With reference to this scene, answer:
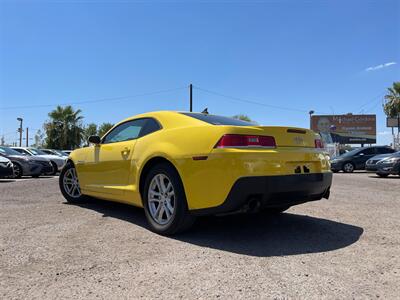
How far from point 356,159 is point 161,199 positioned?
62.3 feet

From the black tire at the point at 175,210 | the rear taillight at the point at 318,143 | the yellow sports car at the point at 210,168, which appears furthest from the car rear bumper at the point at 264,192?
the rear taillight at the point at 318,143

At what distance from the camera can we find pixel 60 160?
61.6ft

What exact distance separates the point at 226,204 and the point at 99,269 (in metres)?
1.29

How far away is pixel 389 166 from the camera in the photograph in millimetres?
14711

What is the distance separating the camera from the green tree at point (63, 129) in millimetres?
48125

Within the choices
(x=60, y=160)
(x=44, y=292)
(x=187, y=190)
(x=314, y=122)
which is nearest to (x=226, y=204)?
(x=187, y=190)

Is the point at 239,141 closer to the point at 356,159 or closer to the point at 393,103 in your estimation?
the point at 356,159

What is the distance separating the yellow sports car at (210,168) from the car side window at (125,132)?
2 centimetres

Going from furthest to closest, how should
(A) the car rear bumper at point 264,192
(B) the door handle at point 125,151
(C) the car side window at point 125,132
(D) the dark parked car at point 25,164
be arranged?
(D) the dark parked car at point 25,164 < (C) the car side window at point 125,132 < (B) the door handle at point 125,151 < (A) the car rear bumper at point 264,192

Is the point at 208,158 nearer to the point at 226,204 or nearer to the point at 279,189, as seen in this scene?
the point at 226,204

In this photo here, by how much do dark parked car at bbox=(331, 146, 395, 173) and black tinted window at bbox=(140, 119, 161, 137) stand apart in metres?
17.9

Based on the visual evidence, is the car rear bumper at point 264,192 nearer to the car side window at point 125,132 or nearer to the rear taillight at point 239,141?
the rear taillight at point 239,141

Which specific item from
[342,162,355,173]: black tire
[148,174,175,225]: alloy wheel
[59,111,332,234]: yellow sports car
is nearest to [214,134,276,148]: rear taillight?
[59,111,332,234]: yellow sports car

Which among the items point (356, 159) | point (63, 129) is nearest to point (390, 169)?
point (356, 159)
